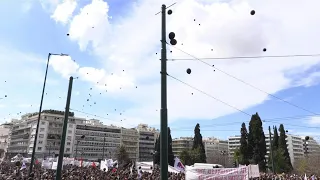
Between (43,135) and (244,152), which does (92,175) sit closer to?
(244,152)

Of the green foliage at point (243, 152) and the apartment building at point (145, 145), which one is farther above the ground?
the apartment building at point (145, 145)

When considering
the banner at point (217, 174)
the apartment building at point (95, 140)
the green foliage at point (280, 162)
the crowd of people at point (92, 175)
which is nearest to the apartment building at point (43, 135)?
the apartment building at point (95, 140)

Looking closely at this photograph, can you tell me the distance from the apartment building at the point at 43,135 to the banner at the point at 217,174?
107 meters

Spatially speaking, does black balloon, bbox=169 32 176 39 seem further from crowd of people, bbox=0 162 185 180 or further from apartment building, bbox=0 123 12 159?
apartment building, bbox=0 123 12 159

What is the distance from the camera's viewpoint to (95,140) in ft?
440

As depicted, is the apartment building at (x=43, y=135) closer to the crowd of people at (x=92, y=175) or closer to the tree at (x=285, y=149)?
the tree at (x=285, y=149)

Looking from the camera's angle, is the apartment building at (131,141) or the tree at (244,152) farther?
the apartment building at (131,141)

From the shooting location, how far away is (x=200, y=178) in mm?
16109

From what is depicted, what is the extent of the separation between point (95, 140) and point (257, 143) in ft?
289

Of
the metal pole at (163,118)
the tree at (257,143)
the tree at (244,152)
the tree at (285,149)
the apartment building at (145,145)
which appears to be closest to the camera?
the metal pole at (163,118)

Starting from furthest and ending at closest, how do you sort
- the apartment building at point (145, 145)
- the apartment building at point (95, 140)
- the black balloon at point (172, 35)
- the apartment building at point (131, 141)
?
the apartment building at point (145, 145), the apartment building at point (131, 141), the apartment building at point (95, 140), the black balloon at point (172, 35)

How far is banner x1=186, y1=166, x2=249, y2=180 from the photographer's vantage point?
1623 centimetres

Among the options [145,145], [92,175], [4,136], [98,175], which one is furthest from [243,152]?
[4,136]

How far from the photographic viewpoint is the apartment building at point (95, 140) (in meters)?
128
